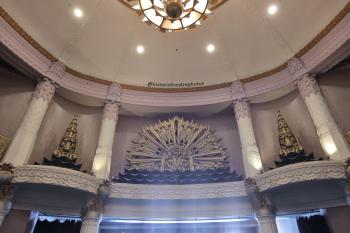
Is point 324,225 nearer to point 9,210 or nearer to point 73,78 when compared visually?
point 9,210

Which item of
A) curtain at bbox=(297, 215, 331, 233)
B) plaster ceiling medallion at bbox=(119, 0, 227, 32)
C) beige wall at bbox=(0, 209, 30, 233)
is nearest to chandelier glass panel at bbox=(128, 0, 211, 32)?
plaster ceiling medallion at bbox=(119, 0, 227, 32)

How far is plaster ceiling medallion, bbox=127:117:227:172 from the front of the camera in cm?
955

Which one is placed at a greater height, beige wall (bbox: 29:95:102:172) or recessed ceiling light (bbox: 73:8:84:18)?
recessed ceiling light (bbox: 73:8:84:18)

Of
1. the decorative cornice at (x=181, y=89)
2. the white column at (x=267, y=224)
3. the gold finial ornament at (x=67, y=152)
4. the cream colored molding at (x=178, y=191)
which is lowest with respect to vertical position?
the white column at (x=267, y=224)

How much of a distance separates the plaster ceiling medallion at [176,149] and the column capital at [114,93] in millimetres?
1858

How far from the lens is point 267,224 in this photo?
711 cm

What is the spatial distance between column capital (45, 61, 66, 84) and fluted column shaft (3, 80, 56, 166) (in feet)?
0.76

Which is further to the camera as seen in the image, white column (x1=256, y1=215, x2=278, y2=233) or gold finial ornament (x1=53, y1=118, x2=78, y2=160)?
gold finial ornament (x1=53, y1=118, x2=78, y2=160)

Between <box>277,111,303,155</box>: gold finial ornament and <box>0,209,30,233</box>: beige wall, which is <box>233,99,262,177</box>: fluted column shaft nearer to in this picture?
<box>277,111,303,155</box>: gold finial ornament

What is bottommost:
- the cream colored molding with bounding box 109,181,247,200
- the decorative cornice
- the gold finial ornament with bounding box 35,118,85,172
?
the cream colored molding with bounding box 109,181,247,200

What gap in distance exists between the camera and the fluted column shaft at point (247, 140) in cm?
834

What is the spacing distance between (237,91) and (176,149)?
365 cm

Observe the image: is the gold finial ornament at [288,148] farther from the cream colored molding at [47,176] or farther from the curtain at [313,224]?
the cream colored molding at [47,176]

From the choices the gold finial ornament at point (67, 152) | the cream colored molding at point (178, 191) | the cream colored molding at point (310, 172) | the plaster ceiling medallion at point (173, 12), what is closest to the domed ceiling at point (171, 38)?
the gold finial ornament at point (67, 152)
